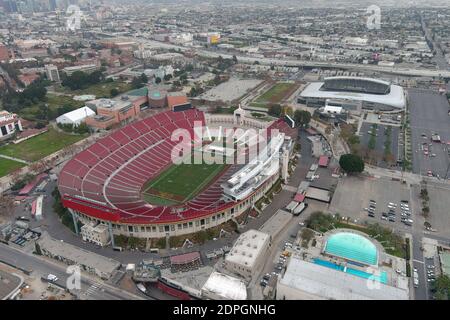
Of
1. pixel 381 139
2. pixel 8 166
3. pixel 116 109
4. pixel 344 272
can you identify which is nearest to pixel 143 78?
pixel 116 109

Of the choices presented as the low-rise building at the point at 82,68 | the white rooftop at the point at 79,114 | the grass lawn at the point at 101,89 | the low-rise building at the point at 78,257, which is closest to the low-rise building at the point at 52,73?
the low-rise building at the point at 82,68

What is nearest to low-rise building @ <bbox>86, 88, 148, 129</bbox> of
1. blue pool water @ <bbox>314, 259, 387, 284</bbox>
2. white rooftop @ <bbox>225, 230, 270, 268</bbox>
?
white rooftop @ <bbox>225, 230, 270, 268</bbox>

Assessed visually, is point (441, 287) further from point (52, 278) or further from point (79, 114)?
point (79, 114)

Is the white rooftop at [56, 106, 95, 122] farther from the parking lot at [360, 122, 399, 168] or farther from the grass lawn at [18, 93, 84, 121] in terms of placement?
the parking lot at [360, 122, 399, 168]

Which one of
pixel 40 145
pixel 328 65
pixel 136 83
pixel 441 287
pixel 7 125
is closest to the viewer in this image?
pixel 441 287

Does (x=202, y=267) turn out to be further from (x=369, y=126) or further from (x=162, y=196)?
(x=369, y=126)

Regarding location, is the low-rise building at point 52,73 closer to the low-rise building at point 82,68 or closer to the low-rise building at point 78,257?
the low-rise building at point 82,68
